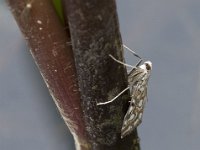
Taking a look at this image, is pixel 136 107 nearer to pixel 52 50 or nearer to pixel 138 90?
pixel 138 90

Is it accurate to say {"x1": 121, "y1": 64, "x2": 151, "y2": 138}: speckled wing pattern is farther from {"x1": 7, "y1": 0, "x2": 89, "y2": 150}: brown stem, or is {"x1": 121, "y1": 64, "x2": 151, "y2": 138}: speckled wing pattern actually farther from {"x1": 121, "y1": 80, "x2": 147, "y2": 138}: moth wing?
{"x1": 7, "y1": 0, "x2": 89, "y2": 150}: brown stem

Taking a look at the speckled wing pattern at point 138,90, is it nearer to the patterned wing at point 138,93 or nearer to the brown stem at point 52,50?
the patterned wing at point 138,93

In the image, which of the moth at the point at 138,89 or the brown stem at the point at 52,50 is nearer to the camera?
the brown stem at the point at 52,50

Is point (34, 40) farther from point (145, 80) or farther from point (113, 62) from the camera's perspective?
point (145, 80)

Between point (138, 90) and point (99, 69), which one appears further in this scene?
point (138, 90)

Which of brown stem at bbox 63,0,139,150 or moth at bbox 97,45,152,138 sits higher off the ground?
brown stem at bbox 63,0,139,150

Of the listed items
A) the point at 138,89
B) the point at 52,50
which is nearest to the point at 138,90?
the point at 138,89

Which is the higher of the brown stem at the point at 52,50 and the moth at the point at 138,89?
the brown stem at the point at 52,50

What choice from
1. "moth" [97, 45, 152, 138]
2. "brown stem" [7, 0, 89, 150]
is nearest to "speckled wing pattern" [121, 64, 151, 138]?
"moth" [97, 45, 152, 138]

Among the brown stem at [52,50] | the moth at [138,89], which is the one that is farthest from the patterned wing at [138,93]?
the brown stem at [52,50]
